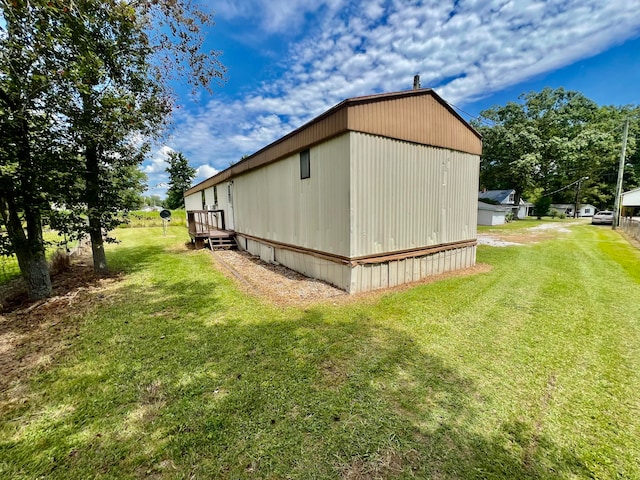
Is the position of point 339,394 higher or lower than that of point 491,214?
lower

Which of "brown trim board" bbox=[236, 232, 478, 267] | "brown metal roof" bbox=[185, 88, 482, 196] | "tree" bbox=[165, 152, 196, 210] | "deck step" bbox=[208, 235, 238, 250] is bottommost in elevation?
"deck step" bbox=[208, 235, 238, 250]

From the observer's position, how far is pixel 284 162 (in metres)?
7.73

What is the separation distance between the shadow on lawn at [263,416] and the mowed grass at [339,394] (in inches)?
0.5

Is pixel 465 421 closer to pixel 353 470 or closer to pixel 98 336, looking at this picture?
pixel 353 470

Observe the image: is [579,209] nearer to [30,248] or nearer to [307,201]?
[307,201]

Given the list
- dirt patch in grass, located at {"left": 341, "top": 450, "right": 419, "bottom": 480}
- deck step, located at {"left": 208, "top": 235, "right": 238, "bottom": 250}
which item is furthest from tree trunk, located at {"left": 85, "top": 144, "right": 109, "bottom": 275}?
dirt patch in grass, located at {"left": 341, "top": 450, "right": 419, "bottom": 480}

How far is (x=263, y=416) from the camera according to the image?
7.69ft

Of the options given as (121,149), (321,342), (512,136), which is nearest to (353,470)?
(321,342)

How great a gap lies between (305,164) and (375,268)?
122 inches

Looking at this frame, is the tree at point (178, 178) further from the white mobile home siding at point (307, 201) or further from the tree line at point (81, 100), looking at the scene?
the tree line at point (81, 100)

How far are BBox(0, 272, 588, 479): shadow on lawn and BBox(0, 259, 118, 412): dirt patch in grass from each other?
315 millimetres

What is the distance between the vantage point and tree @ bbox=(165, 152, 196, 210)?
43006 millimetres

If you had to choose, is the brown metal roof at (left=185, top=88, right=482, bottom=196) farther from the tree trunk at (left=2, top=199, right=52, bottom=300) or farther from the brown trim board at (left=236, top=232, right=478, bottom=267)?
the tree trunk at (left=2, top=199, right=52, bottom=300)

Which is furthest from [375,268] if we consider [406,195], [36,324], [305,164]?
[36,324]
